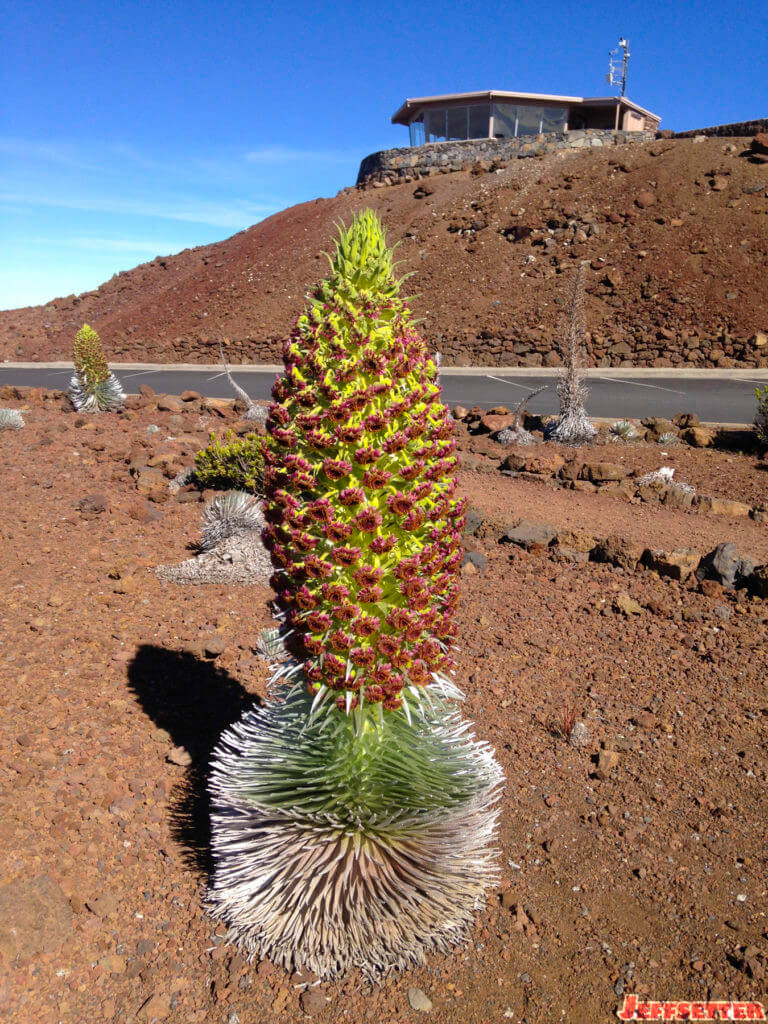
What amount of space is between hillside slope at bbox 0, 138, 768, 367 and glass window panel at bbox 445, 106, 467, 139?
451cm

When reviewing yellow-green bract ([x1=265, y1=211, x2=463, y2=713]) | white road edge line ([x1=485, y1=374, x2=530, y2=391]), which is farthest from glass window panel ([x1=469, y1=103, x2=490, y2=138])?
yellow-green bract ([x1=265, y1=211, x2=463, y2=713])

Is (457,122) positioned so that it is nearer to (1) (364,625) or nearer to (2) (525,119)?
(2) (525,119)

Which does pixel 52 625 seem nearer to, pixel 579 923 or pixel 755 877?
pixel 579 923

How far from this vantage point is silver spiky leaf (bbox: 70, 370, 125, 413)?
11.4 m

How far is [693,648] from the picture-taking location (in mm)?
4828

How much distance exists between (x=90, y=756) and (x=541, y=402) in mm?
12757

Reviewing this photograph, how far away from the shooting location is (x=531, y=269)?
2648 cm

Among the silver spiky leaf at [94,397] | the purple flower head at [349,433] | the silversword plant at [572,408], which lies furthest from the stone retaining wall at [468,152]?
the purple flower head at [349,433]

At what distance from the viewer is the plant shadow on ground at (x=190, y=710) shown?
10.9 ft

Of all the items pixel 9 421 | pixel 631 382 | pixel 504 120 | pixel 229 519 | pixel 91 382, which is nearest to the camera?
pixel 229 519

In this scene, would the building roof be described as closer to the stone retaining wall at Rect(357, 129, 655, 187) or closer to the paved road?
the stone retaining wall at Rect(357, 129, 655, 187)

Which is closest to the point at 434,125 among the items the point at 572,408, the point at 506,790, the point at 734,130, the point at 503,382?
the point at 734,130

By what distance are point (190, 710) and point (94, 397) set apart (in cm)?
829

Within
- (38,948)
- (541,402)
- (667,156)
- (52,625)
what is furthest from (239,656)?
(667,156)
